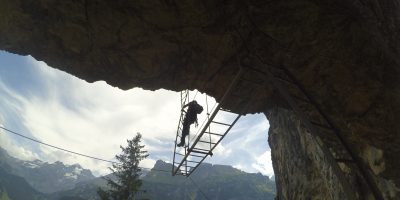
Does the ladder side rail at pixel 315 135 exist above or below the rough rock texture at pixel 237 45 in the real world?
below

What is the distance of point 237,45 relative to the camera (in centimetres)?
722

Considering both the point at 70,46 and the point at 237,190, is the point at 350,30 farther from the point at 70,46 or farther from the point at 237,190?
the point at 237,190

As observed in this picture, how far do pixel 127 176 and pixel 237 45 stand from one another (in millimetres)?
33268

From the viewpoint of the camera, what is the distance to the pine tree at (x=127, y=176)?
33.2 m

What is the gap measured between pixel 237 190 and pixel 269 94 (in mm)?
178388

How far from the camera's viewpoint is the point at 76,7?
6.67 meters

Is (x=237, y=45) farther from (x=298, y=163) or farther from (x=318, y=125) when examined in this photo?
(x=298, y=163)

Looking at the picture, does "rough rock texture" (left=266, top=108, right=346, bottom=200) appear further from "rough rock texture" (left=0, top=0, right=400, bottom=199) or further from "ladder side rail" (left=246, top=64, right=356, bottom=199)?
"ladder side rail" (left=246, top=64, right=356, bottom=199)

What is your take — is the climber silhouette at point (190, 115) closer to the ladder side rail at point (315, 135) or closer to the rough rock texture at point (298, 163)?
the ladder side rail at point (315, 135)

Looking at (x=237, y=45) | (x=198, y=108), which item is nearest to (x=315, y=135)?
(x=237, y=45)

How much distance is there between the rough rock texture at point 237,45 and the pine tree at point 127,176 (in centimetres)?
2762

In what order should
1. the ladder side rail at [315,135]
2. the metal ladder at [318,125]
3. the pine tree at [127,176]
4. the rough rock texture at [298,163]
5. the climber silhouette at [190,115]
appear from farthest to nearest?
1. the pine tree at [127,176]
2. the rough rock texture at [298,163]
3. the climber silhouette at [190,115]
4. the metal ladder at [318,125]
5. the ladder side rail at [315,135]

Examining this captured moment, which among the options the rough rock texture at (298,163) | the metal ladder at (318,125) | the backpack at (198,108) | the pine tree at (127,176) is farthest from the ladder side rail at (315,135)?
the pine tree at (127,176)

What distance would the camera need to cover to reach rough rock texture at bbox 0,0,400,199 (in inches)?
233
